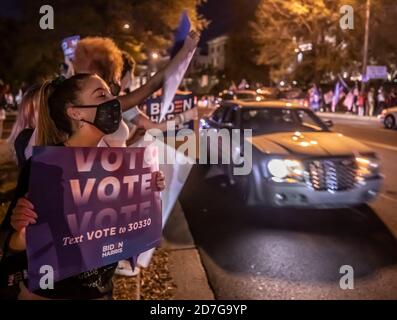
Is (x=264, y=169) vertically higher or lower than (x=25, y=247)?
lower

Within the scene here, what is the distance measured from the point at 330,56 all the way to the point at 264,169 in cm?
3371

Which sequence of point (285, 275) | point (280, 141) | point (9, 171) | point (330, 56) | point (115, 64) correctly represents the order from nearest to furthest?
point (115, 64)
point (285, 275)
point (280, 141)
point (9, 171)
point (330, 56)

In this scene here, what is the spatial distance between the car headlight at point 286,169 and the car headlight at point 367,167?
2.42 feet

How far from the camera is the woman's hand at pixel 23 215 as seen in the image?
2.06m

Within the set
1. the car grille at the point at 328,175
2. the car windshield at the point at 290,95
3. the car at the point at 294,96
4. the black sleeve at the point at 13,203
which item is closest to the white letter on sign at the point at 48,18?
the car grille at the point at 328,175

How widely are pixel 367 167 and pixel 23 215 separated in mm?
5229

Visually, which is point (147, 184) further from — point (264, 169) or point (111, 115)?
point (264, 169)

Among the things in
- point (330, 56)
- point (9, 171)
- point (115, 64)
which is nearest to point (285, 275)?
point (115, 64)

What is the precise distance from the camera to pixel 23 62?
24.0 m

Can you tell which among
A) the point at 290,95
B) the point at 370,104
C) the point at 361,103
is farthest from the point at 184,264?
the point at 290,95

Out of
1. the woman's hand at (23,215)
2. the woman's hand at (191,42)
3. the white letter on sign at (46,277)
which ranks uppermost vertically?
the woman's hand at (191,42)

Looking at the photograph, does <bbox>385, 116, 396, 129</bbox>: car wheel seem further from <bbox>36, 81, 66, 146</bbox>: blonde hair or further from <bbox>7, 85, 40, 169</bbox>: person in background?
<bbox>36, 81, 66, 146</bbox>: blonde hair

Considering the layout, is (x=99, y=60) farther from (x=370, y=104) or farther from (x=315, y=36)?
(x=315, y=36)

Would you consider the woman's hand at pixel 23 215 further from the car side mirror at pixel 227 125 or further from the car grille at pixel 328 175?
the car side mirror at pixel 227 125
